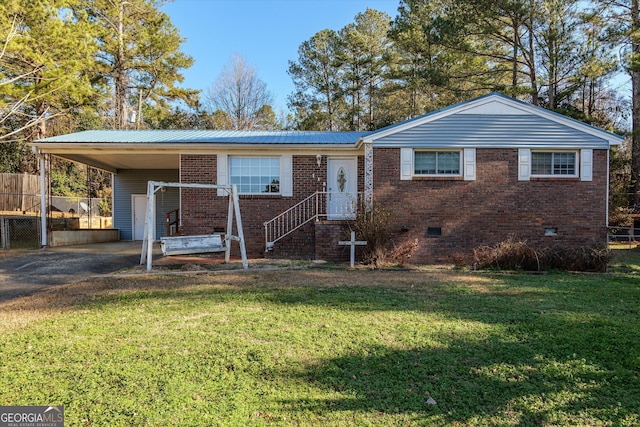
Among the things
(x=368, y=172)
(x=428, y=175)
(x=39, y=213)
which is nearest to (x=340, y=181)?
(x=368, y=172)

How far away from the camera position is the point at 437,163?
35.8 feet

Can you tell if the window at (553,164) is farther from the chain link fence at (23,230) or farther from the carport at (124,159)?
the chain link fence at (23,230)

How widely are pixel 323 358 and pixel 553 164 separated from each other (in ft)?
33.8

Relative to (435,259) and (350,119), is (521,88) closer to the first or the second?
(435,259)

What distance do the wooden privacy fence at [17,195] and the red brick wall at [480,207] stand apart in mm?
20068

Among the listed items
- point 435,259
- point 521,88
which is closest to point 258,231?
point 435,259

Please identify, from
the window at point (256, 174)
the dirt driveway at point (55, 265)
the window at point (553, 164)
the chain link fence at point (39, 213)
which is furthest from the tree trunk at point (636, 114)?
the chain link fence at point (39, 213)

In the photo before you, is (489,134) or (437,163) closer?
(489,134)

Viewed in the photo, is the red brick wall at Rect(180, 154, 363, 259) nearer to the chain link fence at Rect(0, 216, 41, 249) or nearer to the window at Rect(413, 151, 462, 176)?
the window at Rect(413, 151, 462, 176)

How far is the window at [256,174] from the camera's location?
11.8 metres

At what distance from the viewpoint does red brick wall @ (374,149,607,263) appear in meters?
10.6

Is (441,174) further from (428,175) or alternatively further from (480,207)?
(480,207)

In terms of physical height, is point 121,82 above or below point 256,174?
above

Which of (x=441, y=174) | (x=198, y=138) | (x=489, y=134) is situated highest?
(x=198, y=138)
